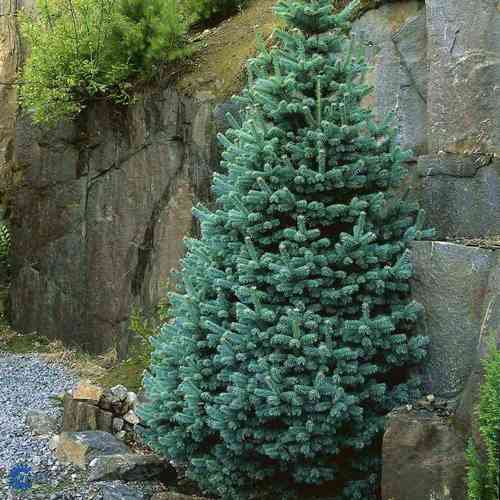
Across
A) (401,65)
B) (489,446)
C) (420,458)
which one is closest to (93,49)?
(401,65)

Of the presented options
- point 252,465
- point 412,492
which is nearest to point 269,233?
point 252,465

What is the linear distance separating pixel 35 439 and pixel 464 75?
3989 mm

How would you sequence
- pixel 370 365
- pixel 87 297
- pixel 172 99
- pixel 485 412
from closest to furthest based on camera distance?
pixel 485 412
pixel 370 365
pixel 172 99
pixel 87 297

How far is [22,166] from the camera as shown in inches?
375

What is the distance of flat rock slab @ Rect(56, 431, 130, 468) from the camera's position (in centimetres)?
530

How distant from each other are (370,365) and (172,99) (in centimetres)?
412

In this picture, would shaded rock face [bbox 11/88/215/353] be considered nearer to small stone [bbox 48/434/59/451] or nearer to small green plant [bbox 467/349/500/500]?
small stone [bbox 48/434/59/451]

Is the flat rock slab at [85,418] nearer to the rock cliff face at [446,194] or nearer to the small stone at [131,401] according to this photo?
the small stone at [131,401]

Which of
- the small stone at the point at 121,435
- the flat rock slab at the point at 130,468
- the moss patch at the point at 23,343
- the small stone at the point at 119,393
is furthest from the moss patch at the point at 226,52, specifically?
the moss patch at the point at 23,343

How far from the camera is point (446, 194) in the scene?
17.2 feet

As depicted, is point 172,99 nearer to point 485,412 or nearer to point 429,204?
point 429,204

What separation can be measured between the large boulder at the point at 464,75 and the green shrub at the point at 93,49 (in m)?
2.98

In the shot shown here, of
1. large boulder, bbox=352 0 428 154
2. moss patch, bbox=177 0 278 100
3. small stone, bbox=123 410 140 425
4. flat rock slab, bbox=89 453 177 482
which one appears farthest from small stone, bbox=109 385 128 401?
large boulder, bbox=352 0 428 154

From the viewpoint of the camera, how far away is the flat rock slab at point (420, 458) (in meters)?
3.99
